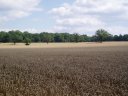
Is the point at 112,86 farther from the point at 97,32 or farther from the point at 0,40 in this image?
the point at 97,32

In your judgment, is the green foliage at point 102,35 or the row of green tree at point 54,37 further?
the green foliage at point 102,35

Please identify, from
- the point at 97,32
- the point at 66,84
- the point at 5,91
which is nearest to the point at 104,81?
the point at 66,84

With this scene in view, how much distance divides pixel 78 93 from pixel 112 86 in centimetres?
198

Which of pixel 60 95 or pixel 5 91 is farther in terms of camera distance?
pixel 5 91

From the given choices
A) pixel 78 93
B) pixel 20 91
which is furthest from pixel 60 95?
pixel 20 91

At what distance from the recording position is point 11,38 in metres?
131

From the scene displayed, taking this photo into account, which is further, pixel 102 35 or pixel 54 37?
pixel 54 37

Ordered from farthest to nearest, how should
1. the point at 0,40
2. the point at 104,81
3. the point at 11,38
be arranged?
1. the point at 0,40
2. the point at 11,38
3. the point at 104,81

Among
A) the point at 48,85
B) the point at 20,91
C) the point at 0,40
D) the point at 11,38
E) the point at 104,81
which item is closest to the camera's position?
the point at 20,91

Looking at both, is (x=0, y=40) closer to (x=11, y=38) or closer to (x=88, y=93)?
(x=11, y=38)

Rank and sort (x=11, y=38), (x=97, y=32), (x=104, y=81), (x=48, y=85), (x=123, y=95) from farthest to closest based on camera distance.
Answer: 1. (x=97, y=32)
2. (x=11, y=38)
3. (x=104, y=81)
4. (x=48, y=85)
5. (x=123, y=95)

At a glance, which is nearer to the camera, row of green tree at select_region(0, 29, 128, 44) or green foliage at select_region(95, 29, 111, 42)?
row of green tree at select_region(0, 29, 128, 44)

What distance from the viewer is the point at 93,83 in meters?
13.4

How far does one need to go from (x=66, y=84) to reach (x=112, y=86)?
2078 millimetres
